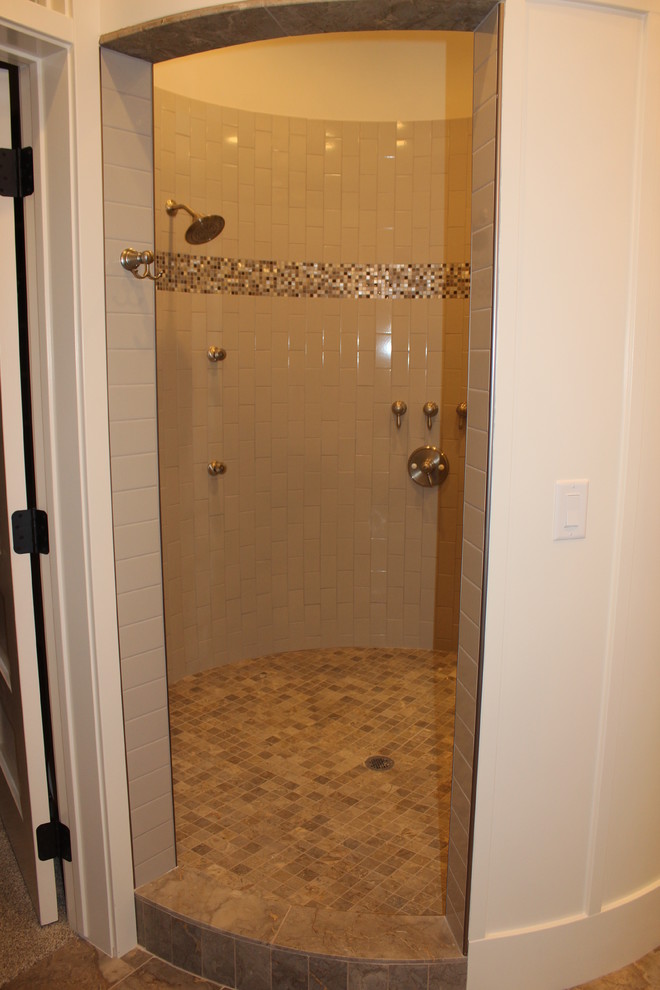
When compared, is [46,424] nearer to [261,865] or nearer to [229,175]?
[261,865]

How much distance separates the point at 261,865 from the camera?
7.50ft

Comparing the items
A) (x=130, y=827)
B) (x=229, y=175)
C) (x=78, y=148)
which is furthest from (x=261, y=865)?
(x=229, y=175)

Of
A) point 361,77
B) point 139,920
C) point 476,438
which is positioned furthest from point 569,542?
point 361,77

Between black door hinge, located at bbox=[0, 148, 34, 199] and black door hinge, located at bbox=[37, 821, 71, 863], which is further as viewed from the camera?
black door hinge, located at bbox=[37, 821, 71, 863]

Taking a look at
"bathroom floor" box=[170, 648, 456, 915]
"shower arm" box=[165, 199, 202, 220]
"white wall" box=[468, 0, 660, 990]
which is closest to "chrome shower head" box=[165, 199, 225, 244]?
"shower arm" box=[165, 199, 202, 220]

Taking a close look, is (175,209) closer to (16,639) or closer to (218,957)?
(16,639)

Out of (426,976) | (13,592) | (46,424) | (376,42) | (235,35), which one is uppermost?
(376,42)

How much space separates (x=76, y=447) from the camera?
6.27 feet

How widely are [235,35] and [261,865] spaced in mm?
2063

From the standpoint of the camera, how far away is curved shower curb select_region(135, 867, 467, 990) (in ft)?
6.34

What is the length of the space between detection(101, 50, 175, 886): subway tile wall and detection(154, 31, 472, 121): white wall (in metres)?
1.60

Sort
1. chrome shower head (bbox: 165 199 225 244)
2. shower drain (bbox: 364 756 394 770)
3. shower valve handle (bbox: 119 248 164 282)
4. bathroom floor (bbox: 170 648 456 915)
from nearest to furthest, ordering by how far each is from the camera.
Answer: shower valve handle (bbox: 119 248 164 282) < bathroom floor (bbox: 170 648 456 915) < shower drain (bbox: 364 756 394 770) < chrome shower head (bbox: 165 199 225 244)

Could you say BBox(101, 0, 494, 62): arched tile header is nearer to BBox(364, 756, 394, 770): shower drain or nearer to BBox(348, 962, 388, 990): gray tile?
BBox(348, 962, 388, 990): gray tile

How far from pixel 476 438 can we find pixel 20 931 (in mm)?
1738
